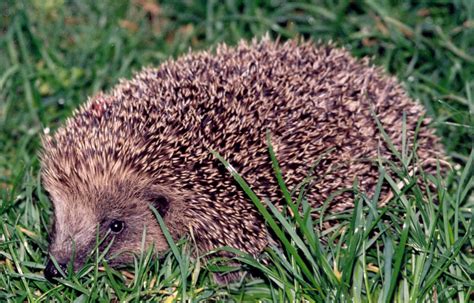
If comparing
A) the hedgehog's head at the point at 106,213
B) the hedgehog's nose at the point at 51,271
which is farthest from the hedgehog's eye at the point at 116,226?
the hedgehog's nose at the point at 51,271

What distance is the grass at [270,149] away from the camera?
14.2 feet

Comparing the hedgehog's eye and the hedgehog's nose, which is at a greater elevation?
the hedgehog's eye

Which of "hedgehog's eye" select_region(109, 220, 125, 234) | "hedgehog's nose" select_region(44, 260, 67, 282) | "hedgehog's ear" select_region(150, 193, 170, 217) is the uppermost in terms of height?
"hedgehog's ear" select_region(150, 193, 170, 217)

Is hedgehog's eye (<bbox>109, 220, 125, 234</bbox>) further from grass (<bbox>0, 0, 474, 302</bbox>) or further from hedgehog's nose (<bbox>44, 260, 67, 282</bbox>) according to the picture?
hedgehog's nose (<bbox>44, 260, 67, 282</bbox>)

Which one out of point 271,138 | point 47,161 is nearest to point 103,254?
point 47,161

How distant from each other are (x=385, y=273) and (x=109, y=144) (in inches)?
65.9

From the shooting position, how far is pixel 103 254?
14.7 feet

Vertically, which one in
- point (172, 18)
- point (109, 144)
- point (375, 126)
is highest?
point (172, 18)

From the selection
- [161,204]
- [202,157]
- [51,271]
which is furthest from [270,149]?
[51,271]

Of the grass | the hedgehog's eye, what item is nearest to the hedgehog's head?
the hedgehog's eye

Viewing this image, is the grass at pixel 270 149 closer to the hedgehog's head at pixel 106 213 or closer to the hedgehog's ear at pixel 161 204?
the hedgehog's head at pixel 106 213

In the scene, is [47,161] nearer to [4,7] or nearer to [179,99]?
[179,99]

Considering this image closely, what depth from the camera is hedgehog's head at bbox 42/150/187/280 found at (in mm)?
4527

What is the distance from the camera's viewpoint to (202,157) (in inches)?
177
